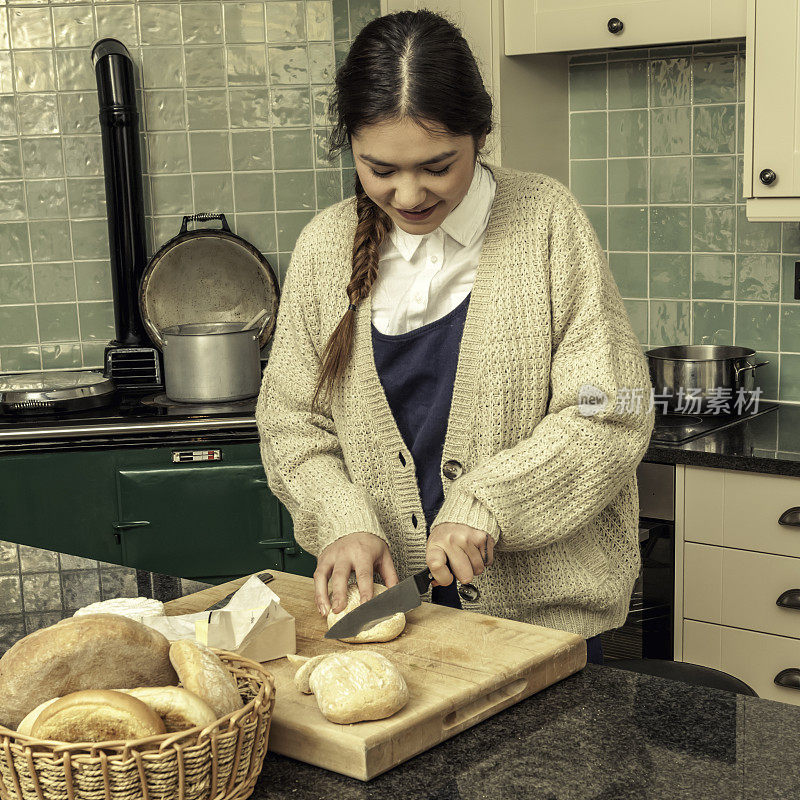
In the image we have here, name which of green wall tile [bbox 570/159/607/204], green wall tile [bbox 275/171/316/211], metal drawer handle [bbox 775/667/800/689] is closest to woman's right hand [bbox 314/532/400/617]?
metal drawer handle [bbox 775/667/800/689]

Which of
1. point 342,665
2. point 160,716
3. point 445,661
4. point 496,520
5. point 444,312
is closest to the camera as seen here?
point 160,716

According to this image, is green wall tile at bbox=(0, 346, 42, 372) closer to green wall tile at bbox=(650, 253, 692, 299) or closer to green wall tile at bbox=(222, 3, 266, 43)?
green wall tile at bbox=(222, 3, 266, 43)

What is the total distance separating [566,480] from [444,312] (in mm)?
285

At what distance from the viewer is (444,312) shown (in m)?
1.43

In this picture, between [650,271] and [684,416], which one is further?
[650,271]

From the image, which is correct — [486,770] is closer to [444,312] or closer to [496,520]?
[496,520]

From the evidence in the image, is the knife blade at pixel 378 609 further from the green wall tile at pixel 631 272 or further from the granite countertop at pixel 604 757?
the green wall tile at pixel 631 272

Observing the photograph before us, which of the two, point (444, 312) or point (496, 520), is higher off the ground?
point (444, 312)

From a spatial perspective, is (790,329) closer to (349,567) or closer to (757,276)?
(757,276)

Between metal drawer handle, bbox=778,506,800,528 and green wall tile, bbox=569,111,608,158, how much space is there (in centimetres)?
115

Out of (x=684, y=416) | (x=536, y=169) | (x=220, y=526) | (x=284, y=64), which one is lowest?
(x=220, y=526)

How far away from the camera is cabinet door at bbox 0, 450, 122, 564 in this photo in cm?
260

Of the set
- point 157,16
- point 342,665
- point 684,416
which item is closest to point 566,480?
point 342,665

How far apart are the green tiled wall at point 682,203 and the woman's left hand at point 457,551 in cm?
172
